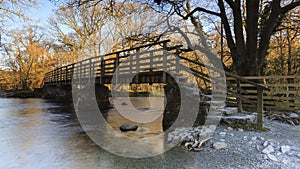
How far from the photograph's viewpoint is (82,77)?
13047mm

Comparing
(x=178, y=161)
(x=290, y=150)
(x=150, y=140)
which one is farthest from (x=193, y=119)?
(x=290, y=150)

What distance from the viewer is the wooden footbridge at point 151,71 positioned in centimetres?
554

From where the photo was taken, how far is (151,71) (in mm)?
7434

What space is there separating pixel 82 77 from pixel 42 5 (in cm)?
442

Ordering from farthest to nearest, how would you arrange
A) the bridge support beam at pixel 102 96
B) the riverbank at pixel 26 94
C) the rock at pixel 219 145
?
the riverbank at pixel 26 94 < the bridge support beam at pixel 102 96 < the rock at pixel 219 145

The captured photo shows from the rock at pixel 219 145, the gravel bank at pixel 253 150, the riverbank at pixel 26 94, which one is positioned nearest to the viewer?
A: the gravel bank at pixel 253 150

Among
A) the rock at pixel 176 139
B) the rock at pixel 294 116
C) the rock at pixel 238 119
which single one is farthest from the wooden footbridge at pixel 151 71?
the rock at pixel 176 139

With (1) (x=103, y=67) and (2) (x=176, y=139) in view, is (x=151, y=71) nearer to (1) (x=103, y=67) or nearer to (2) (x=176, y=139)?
(2) (x=176, y=139)

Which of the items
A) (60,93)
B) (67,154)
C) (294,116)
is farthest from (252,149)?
(60,93)

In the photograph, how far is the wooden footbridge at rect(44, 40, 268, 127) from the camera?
18.2 ft

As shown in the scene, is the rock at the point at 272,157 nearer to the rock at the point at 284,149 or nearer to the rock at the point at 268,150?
the rock at the point at 268,150

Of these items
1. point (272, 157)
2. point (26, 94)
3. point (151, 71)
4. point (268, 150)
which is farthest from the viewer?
point (26, 94)

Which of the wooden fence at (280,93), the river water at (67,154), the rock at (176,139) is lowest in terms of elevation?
the river water at (67,154)

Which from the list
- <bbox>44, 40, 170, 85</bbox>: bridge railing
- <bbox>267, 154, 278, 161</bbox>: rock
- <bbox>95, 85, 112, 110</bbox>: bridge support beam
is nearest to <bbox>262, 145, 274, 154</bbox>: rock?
<bbox>267, 154, 278, 161</bbox>: rock
